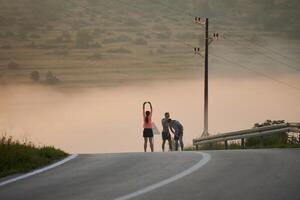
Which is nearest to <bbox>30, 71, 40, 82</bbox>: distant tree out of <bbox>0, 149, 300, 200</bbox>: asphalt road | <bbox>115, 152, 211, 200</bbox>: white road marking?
<bbox>0, 149, 300, 200</bbox>: asphalt road

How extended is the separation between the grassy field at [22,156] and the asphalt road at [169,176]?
0.50 m

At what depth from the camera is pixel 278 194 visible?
13.8 m

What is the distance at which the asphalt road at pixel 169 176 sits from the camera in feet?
46.6

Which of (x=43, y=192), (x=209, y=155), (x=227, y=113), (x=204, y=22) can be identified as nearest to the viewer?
(x=43, y=192)

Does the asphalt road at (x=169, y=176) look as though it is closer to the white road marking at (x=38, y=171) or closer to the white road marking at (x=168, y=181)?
the white road marking at (x=168, y=181)

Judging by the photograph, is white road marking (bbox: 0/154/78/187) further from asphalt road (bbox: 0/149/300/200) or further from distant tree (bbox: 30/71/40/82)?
distant tree (bbox: 30/71/40/82)

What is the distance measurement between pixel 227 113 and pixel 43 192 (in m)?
110

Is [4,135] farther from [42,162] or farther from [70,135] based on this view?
[70,135]

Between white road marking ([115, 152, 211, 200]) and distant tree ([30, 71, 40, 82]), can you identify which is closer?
white road marking ([115, 152, 211, 200])

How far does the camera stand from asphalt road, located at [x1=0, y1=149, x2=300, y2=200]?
560 inches

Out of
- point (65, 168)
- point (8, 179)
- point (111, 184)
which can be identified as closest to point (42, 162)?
point (65, 168)

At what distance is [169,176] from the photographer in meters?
16.3

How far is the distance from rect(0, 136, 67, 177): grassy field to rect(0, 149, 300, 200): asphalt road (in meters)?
0.50

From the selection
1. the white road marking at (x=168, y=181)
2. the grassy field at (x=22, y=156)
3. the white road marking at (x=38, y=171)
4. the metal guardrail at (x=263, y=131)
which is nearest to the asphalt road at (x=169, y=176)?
the white road marking at (x=168, y=181)
